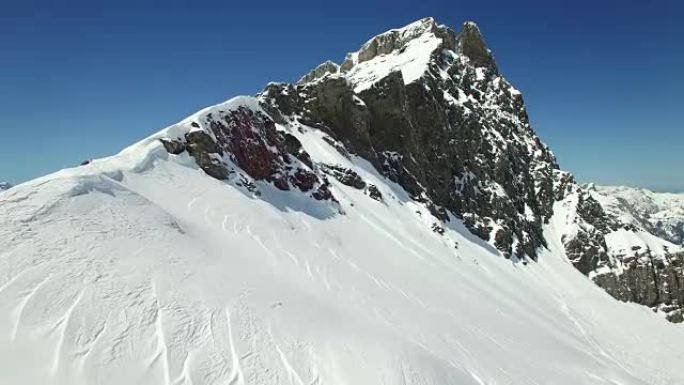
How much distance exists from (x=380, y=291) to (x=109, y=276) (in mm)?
17644

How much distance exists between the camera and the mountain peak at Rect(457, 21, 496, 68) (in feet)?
320

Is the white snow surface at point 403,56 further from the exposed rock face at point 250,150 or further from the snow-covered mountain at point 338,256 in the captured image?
the exposed rock face at point 250,150

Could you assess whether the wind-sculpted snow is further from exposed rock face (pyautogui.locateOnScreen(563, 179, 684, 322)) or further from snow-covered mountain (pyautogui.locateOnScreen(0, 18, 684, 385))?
exposed rock face (pyautogui.locateOnScreen(563, 179, 684, 322))

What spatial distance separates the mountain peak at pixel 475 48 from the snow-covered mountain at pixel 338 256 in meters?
7.60

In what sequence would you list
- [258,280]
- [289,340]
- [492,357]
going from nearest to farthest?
1. [289,340]
2. [258,280]
3. [492,357]

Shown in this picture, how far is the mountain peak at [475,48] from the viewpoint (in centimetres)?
9750

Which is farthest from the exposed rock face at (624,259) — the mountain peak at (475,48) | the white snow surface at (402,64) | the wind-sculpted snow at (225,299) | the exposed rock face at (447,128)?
the white snow surface at (402,64)

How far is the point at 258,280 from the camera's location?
22328 millimetres

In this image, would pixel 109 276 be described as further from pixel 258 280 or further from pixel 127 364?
pixel 258 280

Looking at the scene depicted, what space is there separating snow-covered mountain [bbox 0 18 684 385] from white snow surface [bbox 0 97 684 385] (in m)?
0.10

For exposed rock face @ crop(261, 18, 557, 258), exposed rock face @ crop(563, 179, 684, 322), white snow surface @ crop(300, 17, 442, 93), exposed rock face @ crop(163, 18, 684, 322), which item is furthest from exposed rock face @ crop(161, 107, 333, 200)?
exposed rock face @ crop(563, 179, 684, 322)

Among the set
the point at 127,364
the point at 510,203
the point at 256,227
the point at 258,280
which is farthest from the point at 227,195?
the point at 510,203

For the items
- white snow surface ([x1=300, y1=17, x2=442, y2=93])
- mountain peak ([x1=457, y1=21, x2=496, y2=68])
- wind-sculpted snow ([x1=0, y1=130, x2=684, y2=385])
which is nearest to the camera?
wind-sculpted snow ([x1=0, y1=130, x2=684, y2=385])

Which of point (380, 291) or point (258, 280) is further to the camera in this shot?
point (380, 291)
